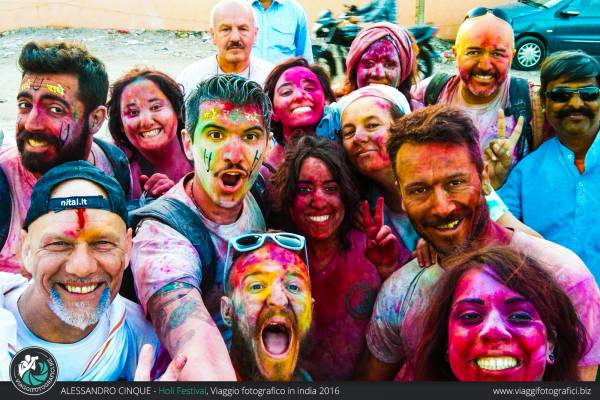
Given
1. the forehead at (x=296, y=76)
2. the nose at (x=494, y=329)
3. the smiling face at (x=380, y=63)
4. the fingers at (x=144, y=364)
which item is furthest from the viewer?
the smiling face at (x=380, y=63)

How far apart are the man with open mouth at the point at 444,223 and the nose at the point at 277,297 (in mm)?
516

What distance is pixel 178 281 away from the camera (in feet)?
10.3

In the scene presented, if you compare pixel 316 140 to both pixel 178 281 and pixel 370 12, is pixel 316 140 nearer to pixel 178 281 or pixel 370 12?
pixel 178 281

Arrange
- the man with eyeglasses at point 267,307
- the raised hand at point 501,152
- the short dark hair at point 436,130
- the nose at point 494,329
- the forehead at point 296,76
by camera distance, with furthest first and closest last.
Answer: the raised hand at point 501,152 < the forehead at point 296,76 < the short dark hair at point 436,130 < the man with eyeglasses at point 267,307 < the nose at point 494,329

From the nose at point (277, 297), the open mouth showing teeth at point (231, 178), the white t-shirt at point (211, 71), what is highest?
the white t-shirt at point (211, 71)

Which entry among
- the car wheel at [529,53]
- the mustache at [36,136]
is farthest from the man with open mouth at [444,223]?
the mustache at [36,136]

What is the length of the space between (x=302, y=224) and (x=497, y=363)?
106cm

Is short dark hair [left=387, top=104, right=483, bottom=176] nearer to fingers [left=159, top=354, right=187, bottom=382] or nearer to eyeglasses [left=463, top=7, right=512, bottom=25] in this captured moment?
eyeglasses [left=463, top=7, right=512, bottom=25]

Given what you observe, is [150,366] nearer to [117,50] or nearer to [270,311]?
[270,311]

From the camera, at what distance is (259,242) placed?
3.25 meters

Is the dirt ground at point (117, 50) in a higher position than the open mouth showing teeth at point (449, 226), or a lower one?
higher

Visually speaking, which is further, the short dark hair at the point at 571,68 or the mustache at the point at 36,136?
the short dark hair at the point at 571,68

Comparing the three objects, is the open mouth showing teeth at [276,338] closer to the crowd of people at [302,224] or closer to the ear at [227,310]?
the crowd of people at [302,224]

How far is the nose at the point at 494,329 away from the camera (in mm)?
2932
